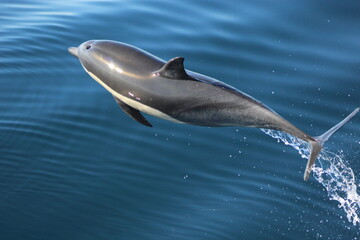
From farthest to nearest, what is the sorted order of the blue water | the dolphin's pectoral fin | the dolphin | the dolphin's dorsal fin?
1. the blue water
2. the dolphin's pectoral fin
3. the dolphin
4. the dolphin's dorsal fin

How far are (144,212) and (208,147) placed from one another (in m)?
1.66

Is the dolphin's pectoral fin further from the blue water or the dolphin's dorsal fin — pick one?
the blue water

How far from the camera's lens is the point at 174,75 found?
561 cm

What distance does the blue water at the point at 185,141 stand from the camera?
7883 mm

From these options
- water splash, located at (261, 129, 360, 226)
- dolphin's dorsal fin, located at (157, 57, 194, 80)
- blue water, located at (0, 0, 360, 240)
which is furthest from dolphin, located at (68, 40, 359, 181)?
water splash, located at (261, 129, 360, 226)

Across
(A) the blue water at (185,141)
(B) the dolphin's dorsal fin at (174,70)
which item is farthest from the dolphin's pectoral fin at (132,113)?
(A) the blue water at (185,141)

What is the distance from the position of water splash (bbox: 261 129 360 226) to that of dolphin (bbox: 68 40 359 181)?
2616 mm

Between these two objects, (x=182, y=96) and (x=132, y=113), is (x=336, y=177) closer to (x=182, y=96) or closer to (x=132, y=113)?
(x=182, y=96)

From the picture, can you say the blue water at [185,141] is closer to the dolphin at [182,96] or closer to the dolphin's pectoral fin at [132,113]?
the dolphin's pectoral fin at [132,113]

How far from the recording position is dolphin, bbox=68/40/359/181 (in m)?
5.61

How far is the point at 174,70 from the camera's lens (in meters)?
5.53

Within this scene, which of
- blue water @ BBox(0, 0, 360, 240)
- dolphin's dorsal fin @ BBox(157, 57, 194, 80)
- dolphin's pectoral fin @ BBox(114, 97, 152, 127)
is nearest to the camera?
dolphin's dorsal fin @ BBox(157, 57, 194, 80)

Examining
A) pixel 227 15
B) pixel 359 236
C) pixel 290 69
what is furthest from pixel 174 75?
pixel 227 15

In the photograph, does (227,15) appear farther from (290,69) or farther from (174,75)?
(174,75)
